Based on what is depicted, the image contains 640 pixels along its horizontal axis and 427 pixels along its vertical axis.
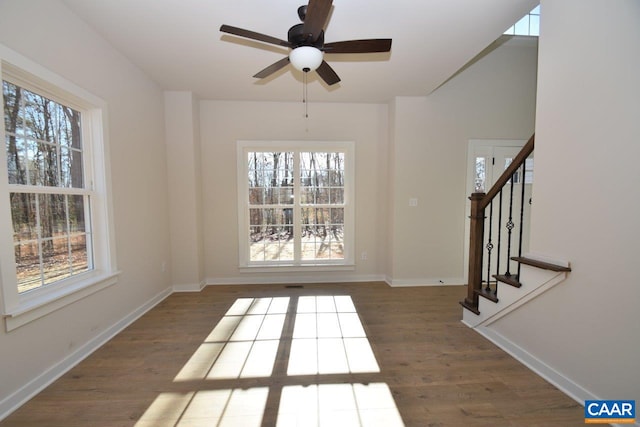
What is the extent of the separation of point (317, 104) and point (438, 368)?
3.54 meters

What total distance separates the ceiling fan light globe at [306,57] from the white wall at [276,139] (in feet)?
6.72

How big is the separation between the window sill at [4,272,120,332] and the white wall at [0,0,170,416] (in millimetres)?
56

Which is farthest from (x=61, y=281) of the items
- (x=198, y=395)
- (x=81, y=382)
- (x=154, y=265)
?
(x=198, y=395)

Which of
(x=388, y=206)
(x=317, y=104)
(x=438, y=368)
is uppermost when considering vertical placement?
(x=317, y=104)

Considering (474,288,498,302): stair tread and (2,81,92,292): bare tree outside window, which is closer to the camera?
(2,81,92,292): bare tree outside window

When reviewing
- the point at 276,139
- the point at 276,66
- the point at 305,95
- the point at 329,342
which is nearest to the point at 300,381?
the point at 329,342

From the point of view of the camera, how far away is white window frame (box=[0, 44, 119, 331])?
1576 millimetres

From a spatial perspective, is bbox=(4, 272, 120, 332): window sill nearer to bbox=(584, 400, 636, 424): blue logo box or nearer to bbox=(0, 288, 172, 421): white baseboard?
bbox=(0, 288, 172, 421): white baseboard

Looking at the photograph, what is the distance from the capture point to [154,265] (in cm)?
323

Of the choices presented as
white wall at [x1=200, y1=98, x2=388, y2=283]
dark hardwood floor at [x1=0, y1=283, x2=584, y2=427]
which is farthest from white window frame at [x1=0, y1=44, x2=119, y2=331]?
white wall at [x1=200, y1=98, x2=388, y2=283]

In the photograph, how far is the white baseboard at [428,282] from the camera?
3.85m

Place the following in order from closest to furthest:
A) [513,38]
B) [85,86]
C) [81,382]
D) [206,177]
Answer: [81,382] < [85,86] < [513,38] < [206,177]

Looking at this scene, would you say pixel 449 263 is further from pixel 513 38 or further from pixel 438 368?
pixel 513 38

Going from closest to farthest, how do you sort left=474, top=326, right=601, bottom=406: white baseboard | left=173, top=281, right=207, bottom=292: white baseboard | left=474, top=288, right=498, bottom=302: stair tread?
left=474, top=326, right=601, bottom=406: white baseboard < left=474, top=288, right=498, bottom=302: stair tread < left=173, top=281, right=207, bottom=292: white baseboard
